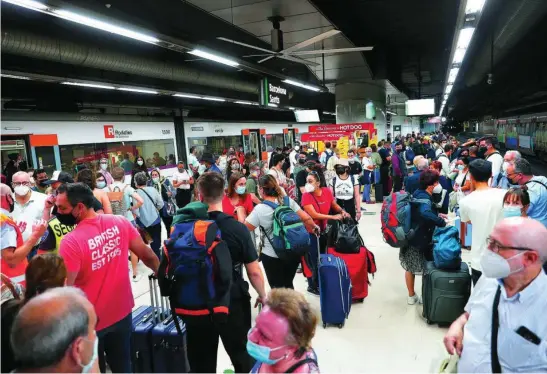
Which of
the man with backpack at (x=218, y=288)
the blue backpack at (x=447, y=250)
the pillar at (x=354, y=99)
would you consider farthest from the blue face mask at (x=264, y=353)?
the pillar at (x=354, y=99)

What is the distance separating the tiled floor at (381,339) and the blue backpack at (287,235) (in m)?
0.94

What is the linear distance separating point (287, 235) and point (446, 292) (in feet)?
5.26

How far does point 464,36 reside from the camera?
6.85m

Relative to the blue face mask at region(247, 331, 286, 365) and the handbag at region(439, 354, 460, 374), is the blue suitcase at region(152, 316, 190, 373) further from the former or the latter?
the handbag at region(439, 354, 460, 374)

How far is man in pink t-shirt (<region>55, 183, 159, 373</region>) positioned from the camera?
212 cm

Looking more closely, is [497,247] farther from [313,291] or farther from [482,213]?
[313,291]

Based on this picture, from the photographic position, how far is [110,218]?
2342mm

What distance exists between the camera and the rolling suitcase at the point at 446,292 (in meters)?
3.39

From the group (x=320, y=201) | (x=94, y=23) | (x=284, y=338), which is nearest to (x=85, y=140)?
(x=94, y=23)

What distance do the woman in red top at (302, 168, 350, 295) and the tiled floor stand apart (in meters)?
0.37

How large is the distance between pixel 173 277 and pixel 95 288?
50 centimetres

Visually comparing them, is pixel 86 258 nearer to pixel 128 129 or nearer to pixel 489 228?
pixel 489 228

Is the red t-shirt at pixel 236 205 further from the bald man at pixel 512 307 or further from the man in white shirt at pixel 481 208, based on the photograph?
the bald man at pixel 512 307

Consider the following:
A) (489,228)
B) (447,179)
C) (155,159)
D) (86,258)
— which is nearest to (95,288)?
(86,258)
